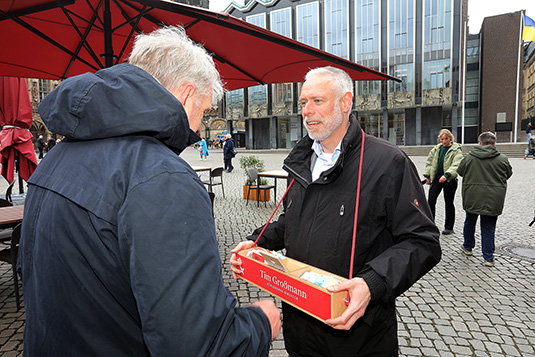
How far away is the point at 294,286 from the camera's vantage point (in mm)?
1435

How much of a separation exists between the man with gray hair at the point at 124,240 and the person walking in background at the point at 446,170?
6167mm

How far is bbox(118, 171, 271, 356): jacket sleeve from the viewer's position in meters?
0.78

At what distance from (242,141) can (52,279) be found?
182 ft

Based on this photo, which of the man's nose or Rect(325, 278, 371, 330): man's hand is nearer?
Rect(325, 278, 371, 330): man's hand

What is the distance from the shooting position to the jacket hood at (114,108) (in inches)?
34.4

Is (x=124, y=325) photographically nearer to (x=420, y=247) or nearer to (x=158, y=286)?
(x=158, y=286)

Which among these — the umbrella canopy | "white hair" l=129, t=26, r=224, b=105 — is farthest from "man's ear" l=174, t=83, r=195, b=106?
the umbrella canopy

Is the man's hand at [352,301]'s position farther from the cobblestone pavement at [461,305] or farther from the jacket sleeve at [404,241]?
the cobblestone pavement at [461,305]

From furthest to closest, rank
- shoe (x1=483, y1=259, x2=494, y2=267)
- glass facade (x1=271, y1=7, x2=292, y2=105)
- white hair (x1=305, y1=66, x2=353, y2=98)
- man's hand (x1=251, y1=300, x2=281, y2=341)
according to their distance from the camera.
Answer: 1. glass facade (x1=271, y1=7, x2=292, y2=105)
2. shoe (x1=483, y1=259, x2=494, y2=267)
3. white hair (x1=305, y1=66, x2=353, y2=98)
4. man's hand (x1=251, y1=300, x2=281, y2=341)

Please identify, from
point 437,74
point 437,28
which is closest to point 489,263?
point 437,74

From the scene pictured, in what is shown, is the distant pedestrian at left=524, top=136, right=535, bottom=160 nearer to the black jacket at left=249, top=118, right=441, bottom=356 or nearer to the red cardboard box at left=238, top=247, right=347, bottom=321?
the black jacket at left=249, top=118, right=441, bottom=356

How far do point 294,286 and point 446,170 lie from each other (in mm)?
5824

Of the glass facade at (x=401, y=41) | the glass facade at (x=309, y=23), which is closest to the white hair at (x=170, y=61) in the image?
the glass facade at (x=401, y=41)

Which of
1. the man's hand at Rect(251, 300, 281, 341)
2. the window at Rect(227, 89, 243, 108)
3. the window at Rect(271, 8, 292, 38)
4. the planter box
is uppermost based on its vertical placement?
the window at Rect(271, 8, 292, 38)
